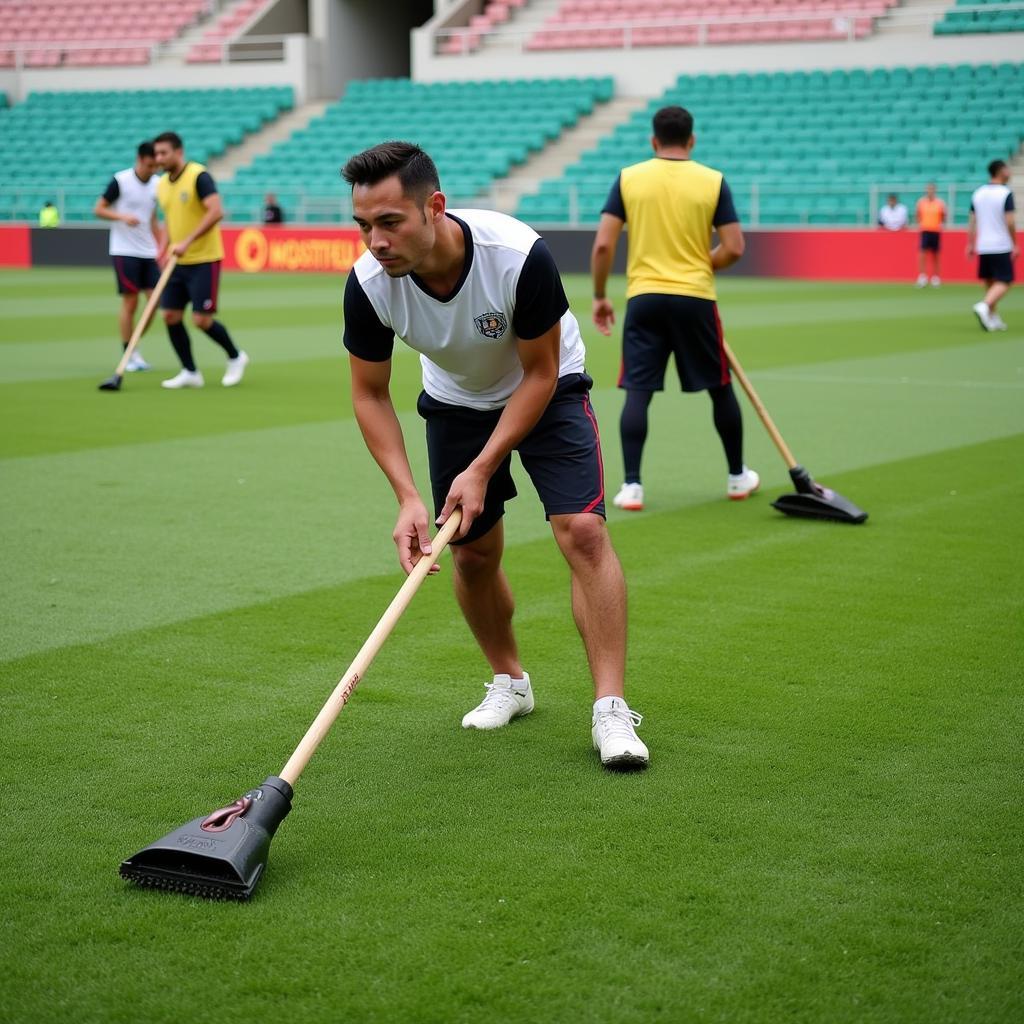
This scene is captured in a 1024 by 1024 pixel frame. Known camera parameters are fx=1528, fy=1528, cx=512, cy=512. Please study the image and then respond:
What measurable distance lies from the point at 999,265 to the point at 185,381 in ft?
34.1

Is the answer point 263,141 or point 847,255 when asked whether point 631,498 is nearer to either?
point 847,255

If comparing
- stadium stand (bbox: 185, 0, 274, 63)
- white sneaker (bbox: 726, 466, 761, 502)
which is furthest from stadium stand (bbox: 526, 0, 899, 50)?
white sneaker (bbox: 726, 466, 761, 502)

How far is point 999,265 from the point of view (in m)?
18.6

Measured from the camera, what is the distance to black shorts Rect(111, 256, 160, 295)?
46.5 ft

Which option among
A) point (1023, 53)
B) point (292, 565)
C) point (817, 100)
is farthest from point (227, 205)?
point (292, 565)

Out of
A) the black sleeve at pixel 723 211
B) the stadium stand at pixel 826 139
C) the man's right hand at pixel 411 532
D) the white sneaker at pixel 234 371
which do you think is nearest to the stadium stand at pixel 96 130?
the stadium stand at pixel 826 139

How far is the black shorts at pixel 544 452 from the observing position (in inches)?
180

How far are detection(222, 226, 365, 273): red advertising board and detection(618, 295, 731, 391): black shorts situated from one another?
24.4 m

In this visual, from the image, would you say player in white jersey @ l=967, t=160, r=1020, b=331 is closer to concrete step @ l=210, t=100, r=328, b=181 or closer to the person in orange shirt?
the person in orange shirt

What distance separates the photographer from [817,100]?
34.1 m

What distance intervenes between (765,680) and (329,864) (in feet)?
6.48

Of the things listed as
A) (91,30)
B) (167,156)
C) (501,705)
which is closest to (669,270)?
(501,705)

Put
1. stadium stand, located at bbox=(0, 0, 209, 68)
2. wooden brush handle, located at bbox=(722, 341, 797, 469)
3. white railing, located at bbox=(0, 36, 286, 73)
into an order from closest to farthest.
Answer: wooden brush handle, located at bbox=(722, 341, 797, 469) → white railing, located at bbox=(0, 36, 286, 73) → stadium stand, located at bbox=(0, 0, 209, 68)

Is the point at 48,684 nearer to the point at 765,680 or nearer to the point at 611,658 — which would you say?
the point at 611,658
